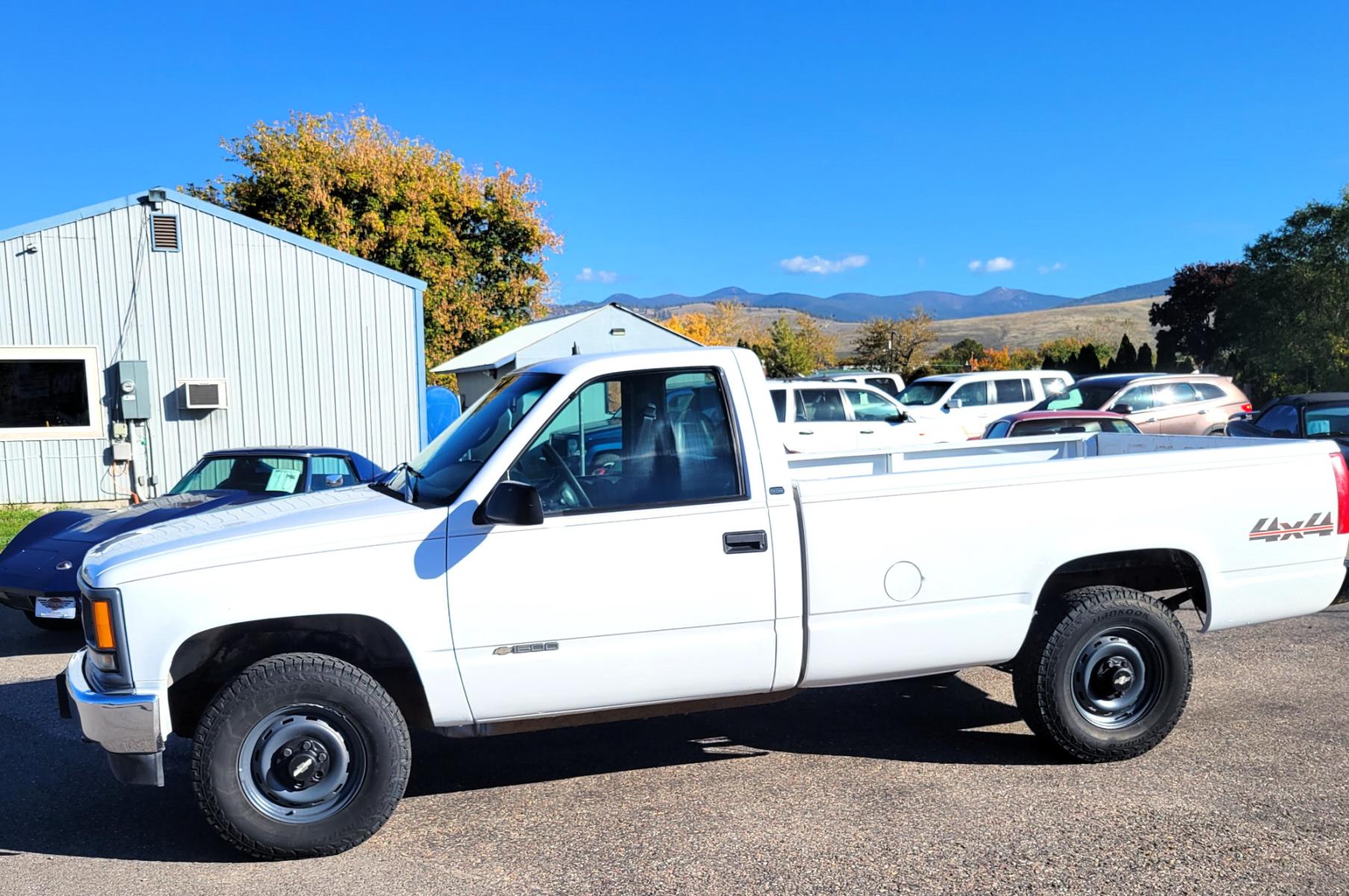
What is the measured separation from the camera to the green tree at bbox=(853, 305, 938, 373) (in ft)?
199

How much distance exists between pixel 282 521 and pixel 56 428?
13.4 m

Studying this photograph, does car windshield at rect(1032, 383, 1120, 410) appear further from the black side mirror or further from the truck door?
the black side mirror

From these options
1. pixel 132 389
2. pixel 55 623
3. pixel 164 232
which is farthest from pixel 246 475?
pixel 164 232

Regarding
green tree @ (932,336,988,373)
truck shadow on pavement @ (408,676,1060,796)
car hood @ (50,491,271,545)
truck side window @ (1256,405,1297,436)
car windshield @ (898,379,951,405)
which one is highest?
green tree @ (932,336,988,373)

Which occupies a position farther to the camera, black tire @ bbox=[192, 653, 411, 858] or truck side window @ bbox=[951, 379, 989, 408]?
truck side window @ bbox=[951, 379, 989, 408]

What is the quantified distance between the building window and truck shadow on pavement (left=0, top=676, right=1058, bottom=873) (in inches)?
408

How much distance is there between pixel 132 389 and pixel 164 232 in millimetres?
2374

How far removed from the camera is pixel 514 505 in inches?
164

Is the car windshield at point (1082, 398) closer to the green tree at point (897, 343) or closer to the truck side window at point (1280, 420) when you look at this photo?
the truck side window at point (1280, 420)

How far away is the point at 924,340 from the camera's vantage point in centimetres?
6169

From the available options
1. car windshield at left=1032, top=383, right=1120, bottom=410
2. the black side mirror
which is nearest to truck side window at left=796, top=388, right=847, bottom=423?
car windshield at left=1032, top=383, right=1120, bottom=410

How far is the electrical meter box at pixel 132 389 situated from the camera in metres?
15.4

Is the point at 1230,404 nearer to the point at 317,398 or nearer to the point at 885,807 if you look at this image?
the point at 317,398

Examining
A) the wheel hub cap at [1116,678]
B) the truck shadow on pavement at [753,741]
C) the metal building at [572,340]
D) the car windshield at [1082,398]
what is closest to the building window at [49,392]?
the truck shadow on pavement at [753,741]
